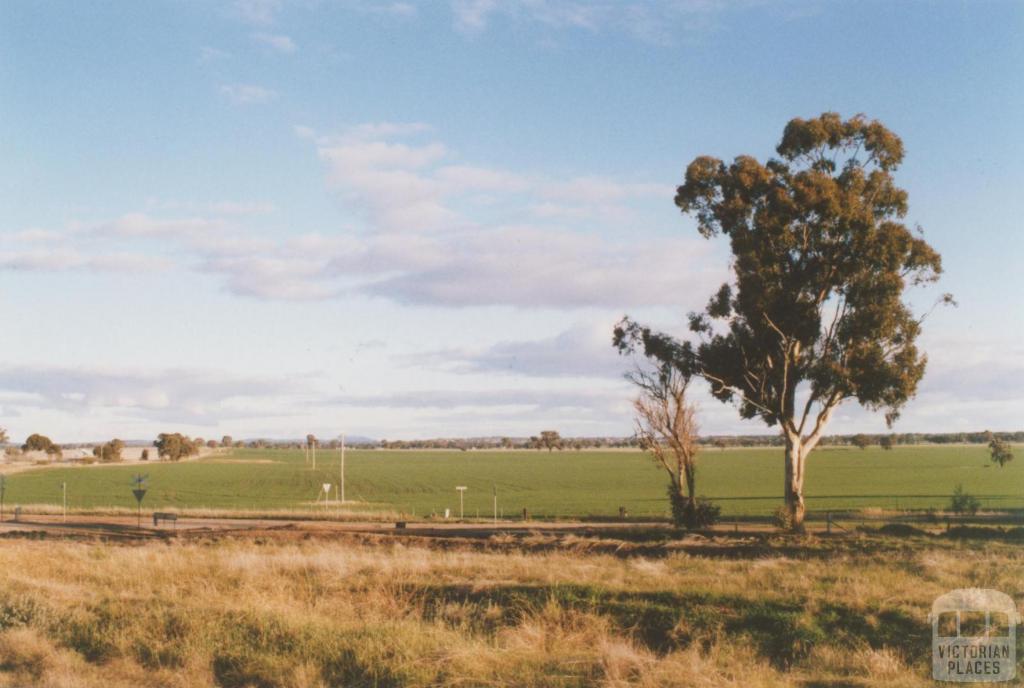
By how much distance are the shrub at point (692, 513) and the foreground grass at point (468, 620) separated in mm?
13537

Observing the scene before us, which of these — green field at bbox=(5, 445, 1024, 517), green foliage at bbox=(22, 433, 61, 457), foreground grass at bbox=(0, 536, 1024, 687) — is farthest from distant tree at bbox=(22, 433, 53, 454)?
foreground grass at bbox=(0, 536, 1024, 687)

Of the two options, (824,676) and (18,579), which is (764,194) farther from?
(18,579)

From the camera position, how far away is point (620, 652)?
33.0ft

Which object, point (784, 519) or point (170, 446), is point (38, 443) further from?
point (784, 519)

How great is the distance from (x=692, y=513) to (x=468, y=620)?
25.9 meters

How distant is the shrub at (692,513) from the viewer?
37219mm

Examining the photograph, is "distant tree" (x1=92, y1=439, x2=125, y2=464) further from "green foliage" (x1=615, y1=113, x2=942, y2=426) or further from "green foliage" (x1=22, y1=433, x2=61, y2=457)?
"green foliage" (x1=615, y1=113, x2=942, y2=426)

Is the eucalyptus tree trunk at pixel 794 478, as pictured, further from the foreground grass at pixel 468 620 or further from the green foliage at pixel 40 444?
the green foliage at pixel 40 444

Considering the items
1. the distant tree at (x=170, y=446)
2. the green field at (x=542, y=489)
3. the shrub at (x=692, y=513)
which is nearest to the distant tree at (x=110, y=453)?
the distant tree at (x=170, y=446)

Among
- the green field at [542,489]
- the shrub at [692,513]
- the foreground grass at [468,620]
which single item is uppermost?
the foreground grass at [468,620]

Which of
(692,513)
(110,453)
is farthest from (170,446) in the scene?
(692,513)

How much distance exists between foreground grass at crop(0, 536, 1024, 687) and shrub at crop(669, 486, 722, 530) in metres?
13.5

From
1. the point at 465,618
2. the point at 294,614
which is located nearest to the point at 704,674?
the point at 465,618

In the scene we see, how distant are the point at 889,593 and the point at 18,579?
18890mm
